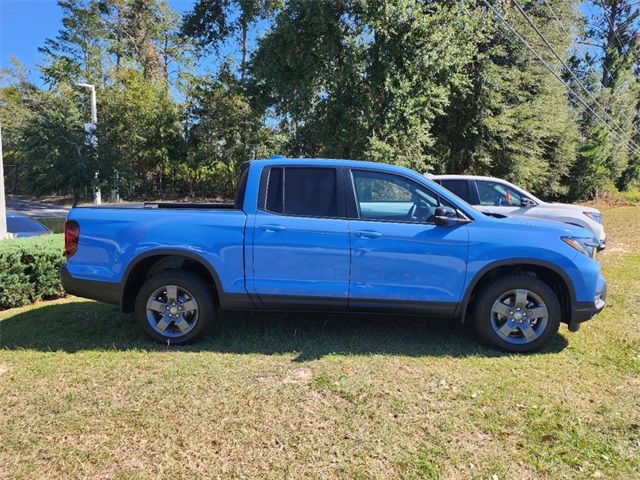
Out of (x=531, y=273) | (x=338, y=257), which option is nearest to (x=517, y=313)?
(x=531, y=273)

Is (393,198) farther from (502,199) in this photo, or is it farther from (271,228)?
(502,199)

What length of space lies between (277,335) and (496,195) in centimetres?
653

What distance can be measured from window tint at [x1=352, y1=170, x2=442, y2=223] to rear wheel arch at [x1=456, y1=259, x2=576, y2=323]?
74 cm

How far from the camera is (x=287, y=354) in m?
4.40

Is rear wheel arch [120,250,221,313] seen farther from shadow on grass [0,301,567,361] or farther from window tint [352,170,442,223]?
window tint [352,170,442,223]

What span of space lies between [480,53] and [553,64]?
530 cm

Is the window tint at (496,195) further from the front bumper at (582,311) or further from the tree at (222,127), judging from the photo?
the tree at (222,127)

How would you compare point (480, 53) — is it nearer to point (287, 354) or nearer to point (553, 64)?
point (553, 64)

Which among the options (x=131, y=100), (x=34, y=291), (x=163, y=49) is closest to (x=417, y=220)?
(x=34, y=291)

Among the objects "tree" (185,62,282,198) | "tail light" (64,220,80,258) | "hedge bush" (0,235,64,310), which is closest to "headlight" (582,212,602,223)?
"tail light" (64,220,80,258)

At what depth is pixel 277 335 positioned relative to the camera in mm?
4879

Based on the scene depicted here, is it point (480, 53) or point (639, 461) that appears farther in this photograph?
point (480, 53)

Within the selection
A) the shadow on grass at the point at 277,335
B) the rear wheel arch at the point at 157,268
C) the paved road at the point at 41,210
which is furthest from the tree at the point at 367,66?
the paved road at the point at 41,210

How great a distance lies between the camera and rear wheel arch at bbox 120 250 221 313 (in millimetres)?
4453
